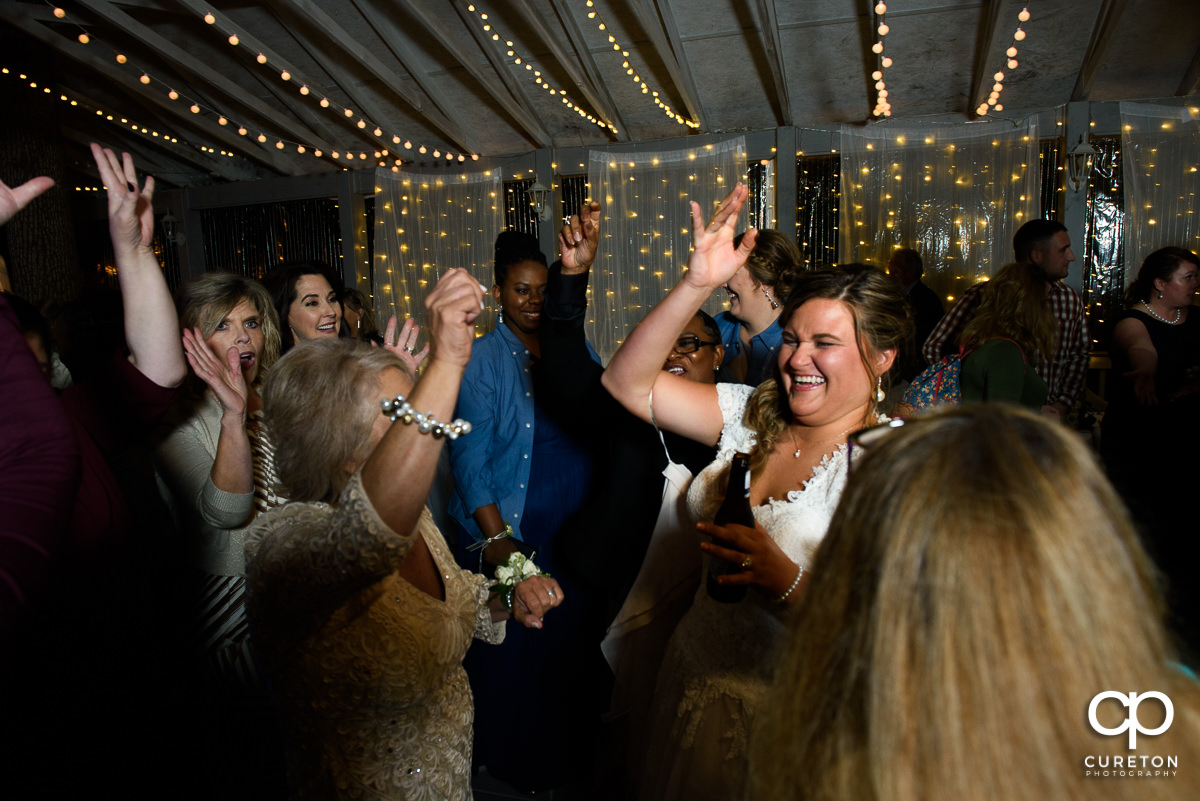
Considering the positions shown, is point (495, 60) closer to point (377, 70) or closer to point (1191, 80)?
point (377, 70)

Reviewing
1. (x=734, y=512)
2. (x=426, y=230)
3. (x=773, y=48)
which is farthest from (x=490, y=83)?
(x=734, y=512)

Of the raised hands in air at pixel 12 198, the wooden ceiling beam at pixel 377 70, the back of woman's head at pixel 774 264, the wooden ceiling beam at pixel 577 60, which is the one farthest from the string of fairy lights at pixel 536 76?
the raised hands in air at pixel 12 198

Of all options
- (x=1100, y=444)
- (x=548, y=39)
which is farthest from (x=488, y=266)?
(x=1100, y=444)

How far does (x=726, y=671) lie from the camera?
5.03 feet

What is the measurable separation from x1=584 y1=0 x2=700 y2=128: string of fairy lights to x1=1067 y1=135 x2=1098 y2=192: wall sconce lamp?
3.24 meters

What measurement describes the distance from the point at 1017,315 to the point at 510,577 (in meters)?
2.03

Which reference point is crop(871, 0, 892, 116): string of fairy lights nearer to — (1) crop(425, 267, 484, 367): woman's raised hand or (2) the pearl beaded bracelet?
(1) crop(425, 267, 484, 367): woman's raised hand

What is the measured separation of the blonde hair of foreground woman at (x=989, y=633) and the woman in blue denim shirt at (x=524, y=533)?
1894 mm

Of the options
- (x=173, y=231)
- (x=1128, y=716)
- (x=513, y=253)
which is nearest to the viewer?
(x=1128, y=716)

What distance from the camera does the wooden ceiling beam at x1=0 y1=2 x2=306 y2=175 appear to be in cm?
490

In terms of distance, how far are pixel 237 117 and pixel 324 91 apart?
1373mm

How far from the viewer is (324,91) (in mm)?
6359

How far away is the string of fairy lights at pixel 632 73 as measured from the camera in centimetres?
538

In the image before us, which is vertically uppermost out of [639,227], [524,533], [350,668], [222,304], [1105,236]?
[639,227]
